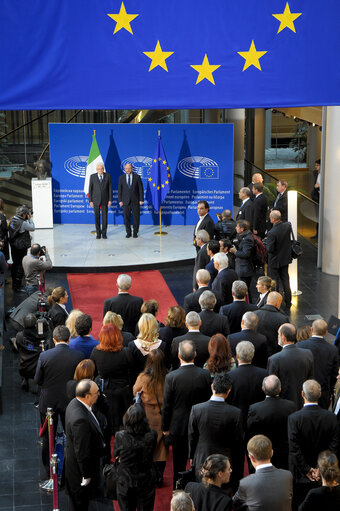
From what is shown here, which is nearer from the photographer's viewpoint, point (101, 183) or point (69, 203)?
point (101, 183)

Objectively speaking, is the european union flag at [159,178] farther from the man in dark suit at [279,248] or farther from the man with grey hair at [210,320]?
the man with grey hair at [210,320]

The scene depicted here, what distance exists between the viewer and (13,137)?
18.9m

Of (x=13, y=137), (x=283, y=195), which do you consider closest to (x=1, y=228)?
(x=283, y=195)

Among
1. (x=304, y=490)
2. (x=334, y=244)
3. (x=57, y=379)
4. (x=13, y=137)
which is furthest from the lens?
(x=13, y=137)

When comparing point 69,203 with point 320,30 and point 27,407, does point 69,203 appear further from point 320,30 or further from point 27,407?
point 320,30

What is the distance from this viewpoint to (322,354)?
Answer: 661 centimetres

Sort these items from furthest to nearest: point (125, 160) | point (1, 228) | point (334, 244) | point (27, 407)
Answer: point (125, 160), point (334, 244), point (1, 228), point (27, 407)

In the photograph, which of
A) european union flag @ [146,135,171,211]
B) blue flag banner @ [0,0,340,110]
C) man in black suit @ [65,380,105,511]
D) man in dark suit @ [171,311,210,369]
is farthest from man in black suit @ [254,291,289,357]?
european union flag @ [146,135,171,211]

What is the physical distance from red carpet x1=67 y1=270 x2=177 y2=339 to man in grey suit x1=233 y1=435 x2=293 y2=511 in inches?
252

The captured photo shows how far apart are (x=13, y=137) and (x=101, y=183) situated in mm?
4790

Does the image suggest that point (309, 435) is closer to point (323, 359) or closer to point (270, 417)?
point (270, 417)

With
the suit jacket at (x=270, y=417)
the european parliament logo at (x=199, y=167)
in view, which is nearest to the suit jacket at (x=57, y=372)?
the suit jacket at (x=270, y=417)

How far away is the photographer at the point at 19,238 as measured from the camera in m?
11.9

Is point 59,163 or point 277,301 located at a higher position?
point 59,163
